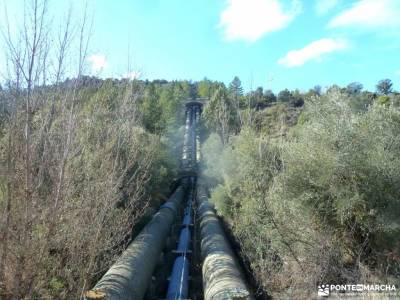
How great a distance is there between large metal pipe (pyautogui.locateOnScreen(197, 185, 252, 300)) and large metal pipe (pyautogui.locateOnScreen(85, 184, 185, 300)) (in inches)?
75.8

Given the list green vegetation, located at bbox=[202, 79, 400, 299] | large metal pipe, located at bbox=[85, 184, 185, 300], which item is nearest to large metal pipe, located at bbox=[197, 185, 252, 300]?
green vegetation, located at bbox=[202, 79, 400, 299]

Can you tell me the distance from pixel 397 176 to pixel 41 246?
26.1 feet

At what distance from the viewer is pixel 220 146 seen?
37750 mm

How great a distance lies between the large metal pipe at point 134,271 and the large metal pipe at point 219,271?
1.92 metres

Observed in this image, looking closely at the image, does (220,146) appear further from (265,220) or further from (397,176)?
(397,176)

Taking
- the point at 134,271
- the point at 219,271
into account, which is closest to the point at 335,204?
the point at 219,271

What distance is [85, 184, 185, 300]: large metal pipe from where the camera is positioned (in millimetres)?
9609

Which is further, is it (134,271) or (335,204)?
Answer: (134,271)

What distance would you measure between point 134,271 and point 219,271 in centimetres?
257

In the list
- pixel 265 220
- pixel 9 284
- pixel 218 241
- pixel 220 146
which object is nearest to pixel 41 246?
pixel 9 284

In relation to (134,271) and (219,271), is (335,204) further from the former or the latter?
(134,271)

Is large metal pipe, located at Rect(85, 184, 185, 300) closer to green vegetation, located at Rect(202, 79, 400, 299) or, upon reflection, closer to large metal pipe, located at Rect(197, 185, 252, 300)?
large metal pipe, located at Rect(197, 185, 252, 300)

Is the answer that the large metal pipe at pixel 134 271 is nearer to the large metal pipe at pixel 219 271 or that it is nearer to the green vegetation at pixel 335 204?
the large metal pipe at pixel 219 271

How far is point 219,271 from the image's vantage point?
11633 millimetres
